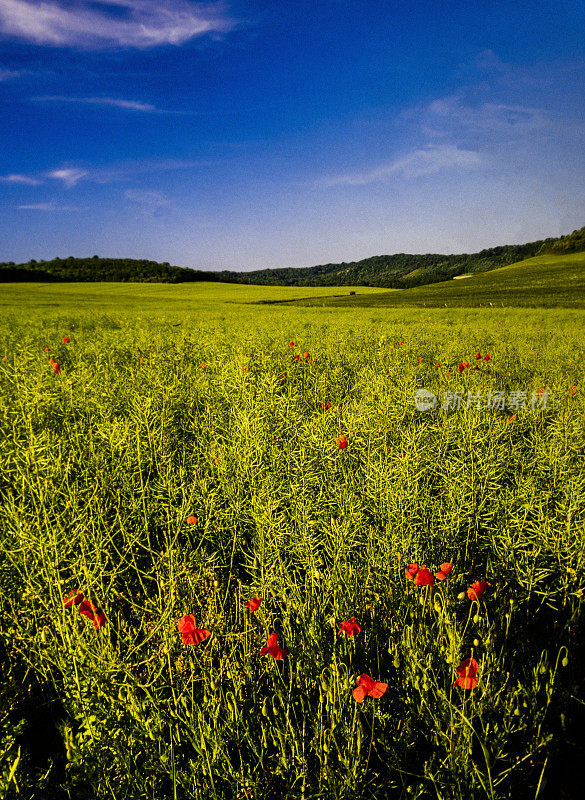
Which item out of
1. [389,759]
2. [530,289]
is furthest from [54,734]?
[530,289]

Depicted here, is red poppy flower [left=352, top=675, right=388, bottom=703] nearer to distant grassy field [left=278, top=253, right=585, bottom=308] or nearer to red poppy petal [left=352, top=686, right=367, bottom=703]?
red poppy petal [left=352, top=686, right=367, bottom=703]

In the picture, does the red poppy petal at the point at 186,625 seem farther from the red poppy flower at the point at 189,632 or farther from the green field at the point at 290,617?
the green field at the point at 290,617

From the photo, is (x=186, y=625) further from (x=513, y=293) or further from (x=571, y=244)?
(x=571, y=244)

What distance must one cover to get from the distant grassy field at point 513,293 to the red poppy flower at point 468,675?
3206cm

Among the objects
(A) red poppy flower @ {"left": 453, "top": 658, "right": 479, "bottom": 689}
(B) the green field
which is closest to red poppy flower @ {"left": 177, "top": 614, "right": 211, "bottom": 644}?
(B) the green field

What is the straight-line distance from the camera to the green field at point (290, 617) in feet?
3.77

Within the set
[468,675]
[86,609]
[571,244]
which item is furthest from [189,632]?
[571,244]

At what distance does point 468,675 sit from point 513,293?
44474 mm

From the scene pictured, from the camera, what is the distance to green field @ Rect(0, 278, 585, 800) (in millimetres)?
1148

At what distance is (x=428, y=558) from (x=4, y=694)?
1.79 meters

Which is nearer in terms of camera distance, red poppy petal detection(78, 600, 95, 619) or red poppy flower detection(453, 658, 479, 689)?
red poppy flower detection(453, 658, 479, 689)

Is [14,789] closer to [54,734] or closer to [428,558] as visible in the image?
[54,734]

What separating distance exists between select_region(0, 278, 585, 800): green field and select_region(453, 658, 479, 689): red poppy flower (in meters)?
0.09

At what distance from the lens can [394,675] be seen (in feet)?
4.83
